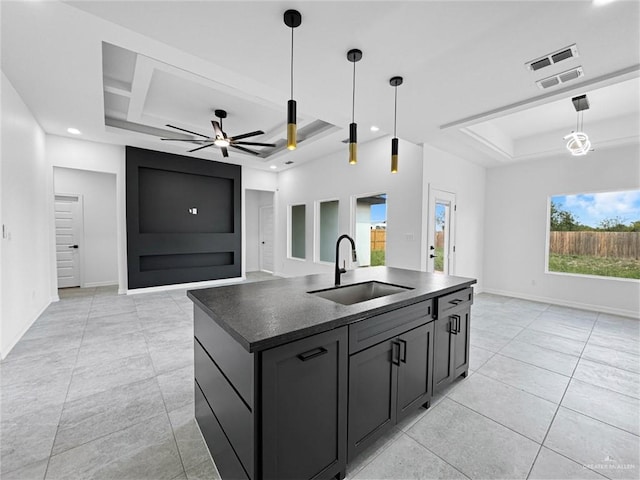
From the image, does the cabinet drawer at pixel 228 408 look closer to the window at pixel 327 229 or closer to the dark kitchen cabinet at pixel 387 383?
the dark kitchen cabinet at pixel 387 383

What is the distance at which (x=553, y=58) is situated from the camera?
2273 mm

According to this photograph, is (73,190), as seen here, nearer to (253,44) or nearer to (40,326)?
(40,326)

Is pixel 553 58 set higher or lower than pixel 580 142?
higher

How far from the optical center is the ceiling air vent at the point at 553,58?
2160 mm

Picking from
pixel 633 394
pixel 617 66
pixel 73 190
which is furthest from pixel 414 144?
pixel 73 190

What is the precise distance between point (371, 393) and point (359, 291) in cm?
85

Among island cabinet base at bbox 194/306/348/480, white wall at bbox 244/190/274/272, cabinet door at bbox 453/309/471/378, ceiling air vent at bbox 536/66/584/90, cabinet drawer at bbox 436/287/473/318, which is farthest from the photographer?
white wall at bbox 244/190/274/272

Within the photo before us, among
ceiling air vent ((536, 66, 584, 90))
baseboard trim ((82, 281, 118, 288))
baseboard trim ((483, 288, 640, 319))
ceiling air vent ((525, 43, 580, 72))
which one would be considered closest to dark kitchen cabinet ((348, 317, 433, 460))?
ceiling air vent ((525, 43, 580, 72))

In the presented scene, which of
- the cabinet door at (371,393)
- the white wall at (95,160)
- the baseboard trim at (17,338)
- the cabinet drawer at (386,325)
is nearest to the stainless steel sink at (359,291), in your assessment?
the cabinet drawer at (386,325)

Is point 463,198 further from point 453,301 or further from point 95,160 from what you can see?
point 95,160

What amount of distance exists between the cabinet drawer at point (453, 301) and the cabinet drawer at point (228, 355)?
1.42m

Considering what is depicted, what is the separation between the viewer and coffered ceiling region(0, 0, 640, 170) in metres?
1.87

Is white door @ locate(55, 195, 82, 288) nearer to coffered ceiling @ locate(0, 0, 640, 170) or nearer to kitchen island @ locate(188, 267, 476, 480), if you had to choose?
coffered ceiling @ locate(0, 0, 640, 170)

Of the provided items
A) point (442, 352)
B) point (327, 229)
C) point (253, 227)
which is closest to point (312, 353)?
point (442, 352)
